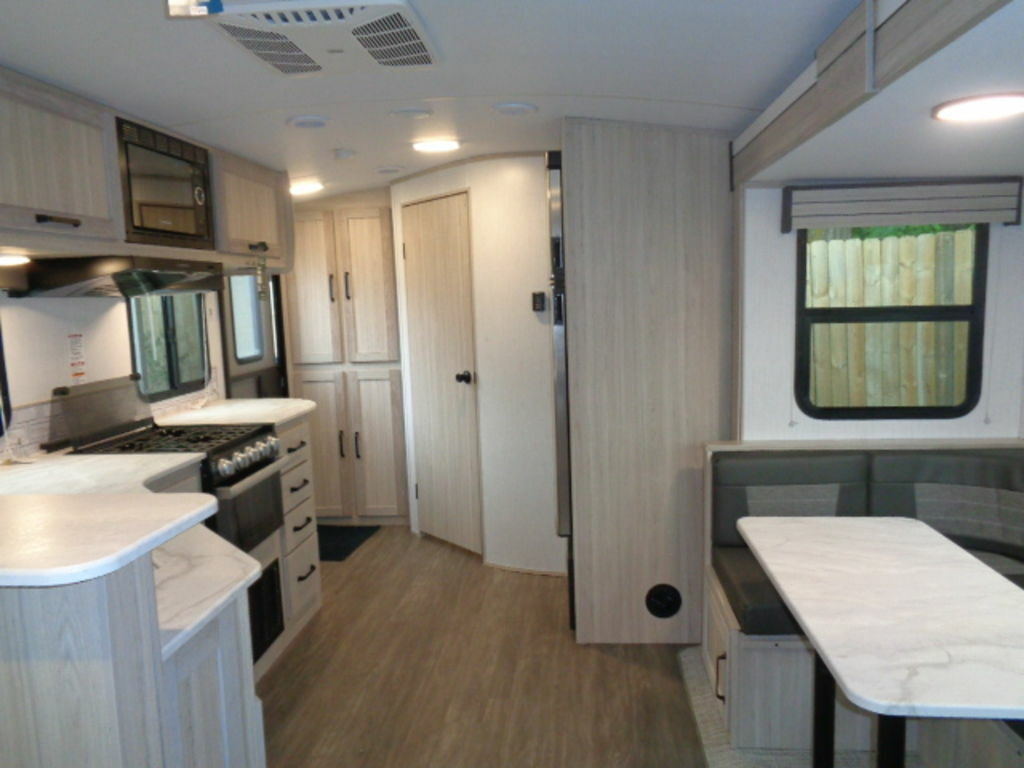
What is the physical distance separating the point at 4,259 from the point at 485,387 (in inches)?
87.7

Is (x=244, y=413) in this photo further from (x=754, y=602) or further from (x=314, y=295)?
(x=754, y=602)

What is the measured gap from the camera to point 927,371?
2.87m

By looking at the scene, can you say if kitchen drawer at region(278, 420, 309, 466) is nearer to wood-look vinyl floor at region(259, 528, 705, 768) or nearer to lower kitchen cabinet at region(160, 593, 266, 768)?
wood-look vinyl floor at region(259, 528, 705, 768)

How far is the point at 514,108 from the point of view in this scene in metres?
2.61

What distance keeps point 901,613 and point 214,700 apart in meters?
1.49

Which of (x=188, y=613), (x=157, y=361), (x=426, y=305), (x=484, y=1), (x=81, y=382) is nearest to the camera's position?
(x=188, y=613)

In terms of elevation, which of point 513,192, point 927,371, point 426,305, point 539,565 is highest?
point 513,192

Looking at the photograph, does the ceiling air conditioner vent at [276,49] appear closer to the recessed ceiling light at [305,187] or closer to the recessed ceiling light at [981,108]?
the recessed ceiling light at [981,108]

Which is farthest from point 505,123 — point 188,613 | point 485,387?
point 188,613

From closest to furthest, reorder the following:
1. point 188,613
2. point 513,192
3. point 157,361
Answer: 1. point 188,613
2. point 157,361
3. point 513,192

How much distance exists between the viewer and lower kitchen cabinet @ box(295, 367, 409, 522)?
15.1ft

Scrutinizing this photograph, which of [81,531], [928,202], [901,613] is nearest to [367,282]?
[928,202]

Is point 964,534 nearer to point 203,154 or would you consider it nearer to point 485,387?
point 485,387

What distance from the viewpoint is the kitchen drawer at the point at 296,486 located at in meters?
3.07
